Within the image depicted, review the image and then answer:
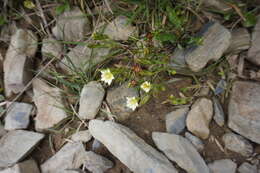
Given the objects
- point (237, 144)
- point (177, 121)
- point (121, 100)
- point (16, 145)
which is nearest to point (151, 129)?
point (177, 121)

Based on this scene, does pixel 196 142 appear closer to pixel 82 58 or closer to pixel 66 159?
pixel 66 159

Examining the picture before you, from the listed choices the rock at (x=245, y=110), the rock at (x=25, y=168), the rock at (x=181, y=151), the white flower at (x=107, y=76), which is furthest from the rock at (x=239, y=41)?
the rock at (x=25, y=168)

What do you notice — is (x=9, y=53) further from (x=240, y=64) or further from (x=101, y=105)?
(x=240, y=64)

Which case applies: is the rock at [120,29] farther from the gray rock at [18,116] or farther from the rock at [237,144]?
the rock at [237,144]

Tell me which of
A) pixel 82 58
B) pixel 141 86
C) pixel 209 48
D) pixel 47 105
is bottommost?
pixel 47 105

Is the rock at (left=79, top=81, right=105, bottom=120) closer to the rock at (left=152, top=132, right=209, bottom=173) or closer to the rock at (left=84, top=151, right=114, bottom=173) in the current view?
the rock at (left=84, top=151, right=114, bottom=173)

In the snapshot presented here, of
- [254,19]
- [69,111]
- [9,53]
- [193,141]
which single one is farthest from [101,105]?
[254,19]
